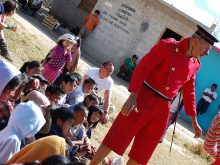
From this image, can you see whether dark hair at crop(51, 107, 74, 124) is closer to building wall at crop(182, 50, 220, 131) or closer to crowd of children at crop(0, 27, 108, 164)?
crowd of children at crop(0, 27, 108, 164)

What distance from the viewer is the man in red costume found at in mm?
5047

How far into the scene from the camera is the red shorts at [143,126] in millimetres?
5121

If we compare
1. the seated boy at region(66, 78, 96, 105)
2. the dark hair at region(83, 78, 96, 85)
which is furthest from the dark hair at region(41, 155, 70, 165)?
the dark hair at region(83, 78, 96, 85)

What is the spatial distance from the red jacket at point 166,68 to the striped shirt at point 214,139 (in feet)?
2.07

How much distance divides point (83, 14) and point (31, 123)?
18436 mm

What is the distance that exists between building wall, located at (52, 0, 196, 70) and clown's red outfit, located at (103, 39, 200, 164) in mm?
12743

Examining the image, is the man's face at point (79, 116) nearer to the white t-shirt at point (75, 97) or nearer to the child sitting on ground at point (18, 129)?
the white t-shirt at point (75, 97)

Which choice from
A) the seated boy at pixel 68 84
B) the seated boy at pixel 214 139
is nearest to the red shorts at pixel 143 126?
the seated boy at pixel 214 139

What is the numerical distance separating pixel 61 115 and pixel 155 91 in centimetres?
106

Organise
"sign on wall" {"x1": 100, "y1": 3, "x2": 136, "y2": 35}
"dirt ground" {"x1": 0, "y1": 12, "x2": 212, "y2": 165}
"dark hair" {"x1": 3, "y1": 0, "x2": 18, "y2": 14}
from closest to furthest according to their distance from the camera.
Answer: "dirt ground" {"x1": 0, "y1": 12, "x2": 212, "y2": 165} → "dark hair" {"x1": 3, "y1": 0, "x2": 18, "y2": 14} → "sign on wall" {"x1": 100, "y1": 3, "x2": 136, "y2": 35}

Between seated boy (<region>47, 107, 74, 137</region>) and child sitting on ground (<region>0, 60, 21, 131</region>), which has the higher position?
child sitting on ground (<region>0, 60, 21, 131</region>)

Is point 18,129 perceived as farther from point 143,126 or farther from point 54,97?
point 54,97

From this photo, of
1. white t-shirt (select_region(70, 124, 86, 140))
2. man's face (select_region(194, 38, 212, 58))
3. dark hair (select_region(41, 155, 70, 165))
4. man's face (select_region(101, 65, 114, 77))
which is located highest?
man's face (select_region(194, 38, 212, 58))

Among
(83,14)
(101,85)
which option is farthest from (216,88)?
(101,85)
